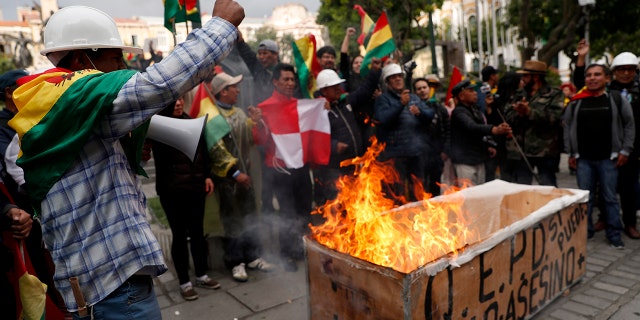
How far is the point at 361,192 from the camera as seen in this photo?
3838 millimetres

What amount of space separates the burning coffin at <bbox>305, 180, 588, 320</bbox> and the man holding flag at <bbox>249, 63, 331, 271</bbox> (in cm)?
165

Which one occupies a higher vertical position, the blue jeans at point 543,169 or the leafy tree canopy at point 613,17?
the leafy tree canopy at point 613,17

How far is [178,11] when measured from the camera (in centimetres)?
504

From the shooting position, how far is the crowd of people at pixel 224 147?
167 cm

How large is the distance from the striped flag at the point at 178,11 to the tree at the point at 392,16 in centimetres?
453

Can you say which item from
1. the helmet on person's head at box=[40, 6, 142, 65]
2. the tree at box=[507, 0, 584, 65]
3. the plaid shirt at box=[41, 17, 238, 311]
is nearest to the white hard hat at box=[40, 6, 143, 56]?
the helmet on person's head at box=[40, 6, 142, 65]

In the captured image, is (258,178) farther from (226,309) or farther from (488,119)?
(488,119)

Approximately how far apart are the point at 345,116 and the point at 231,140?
4.55 feet

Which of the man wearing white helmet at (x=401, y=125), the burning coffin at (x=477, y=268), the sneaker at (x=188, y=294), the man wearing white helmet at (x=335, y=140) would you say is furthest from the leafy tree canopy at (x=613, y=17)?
the sneaker at (x=188, y=294)

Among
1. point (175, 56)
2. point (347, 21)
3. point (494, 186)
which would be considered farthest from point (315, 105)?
point (347, 21)

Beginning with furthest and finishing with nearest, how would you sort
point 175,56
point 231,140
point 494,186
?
point 231,140, point 494,186, point 175,56

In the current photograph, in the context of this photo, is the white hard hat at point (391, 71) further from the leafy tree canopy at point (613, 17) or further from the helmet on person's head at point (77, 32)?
the leafy tree canopy at point (613, 17)

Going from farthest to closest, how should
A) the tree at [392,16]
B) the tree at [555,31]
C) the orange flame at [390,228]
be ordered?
the tree at [392,16]
the tree at [555,31]
the orange flame at [390,228]

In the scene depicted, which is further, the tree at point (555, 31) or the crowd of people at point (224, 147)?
the tree at point (555, 31)
